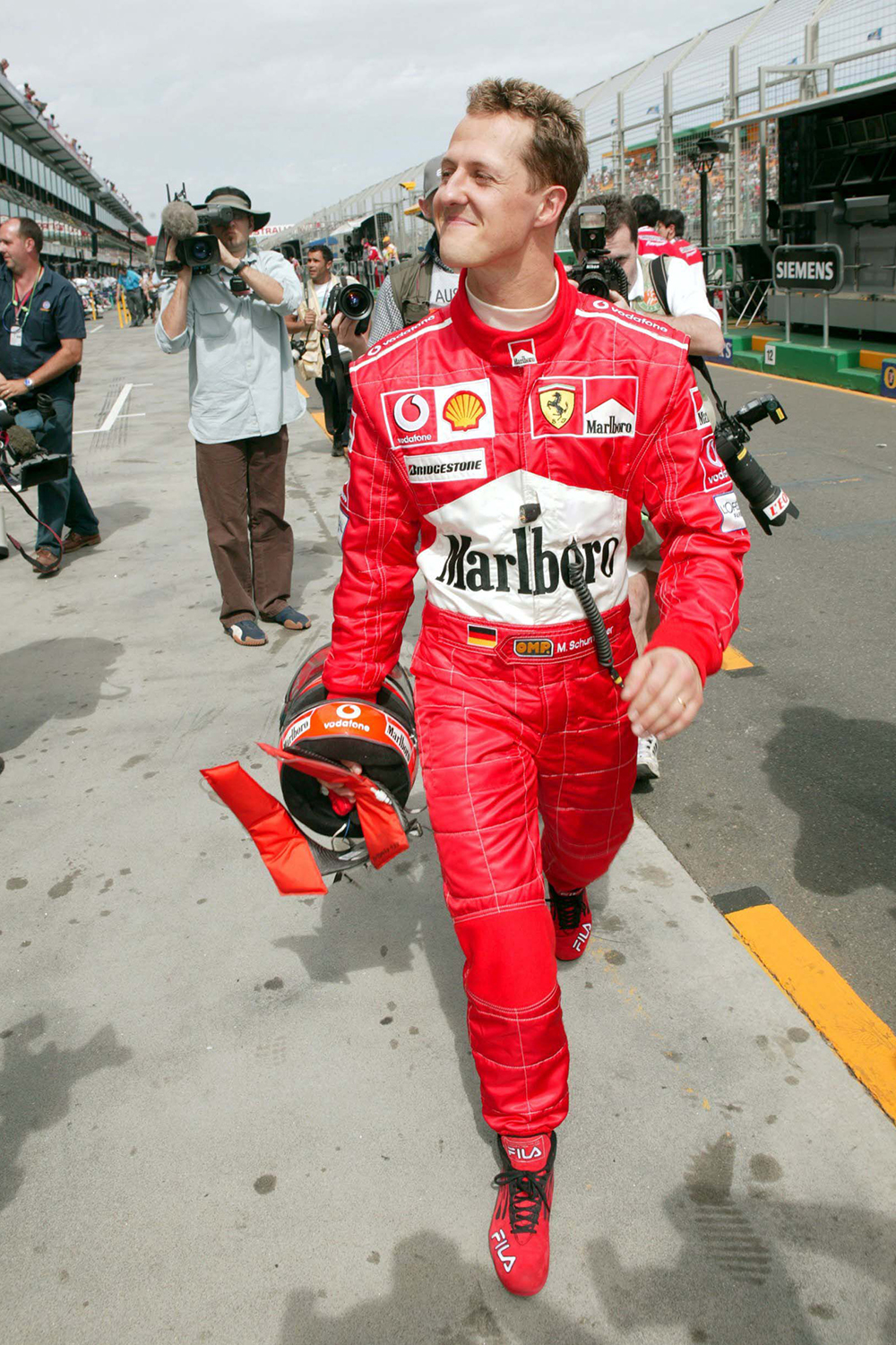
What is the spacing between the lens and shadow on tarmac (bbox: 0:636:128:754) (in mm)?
4625

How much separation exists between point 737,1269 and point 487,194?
210cm

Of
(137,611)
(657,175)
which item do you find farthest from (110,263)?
(137,611)

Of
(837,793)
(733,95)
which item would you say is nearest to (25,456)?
(837,793)

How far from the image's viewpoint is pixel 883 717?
400 centimetres

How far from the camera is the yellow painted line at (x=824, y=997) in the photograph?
7.75ft

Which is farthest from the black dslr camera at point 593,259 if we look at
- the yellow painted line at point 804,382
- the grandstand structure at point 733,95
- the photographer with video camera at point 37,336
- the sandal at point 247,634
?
the grandstand structure at point 733,95

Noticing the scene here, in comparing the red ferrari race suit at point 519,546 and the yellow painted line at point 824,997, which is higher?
the red ferrari race suit at point 519,546

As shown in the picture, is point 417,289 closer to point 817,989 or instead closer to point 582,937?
point 582,937

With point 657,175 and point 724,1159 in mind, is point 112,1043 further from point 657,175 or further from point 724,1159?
point 657,175

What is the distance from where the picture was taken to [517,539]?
2025mm

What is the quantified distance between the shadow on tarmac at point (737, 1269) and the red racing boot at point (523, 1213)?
0.40 ft

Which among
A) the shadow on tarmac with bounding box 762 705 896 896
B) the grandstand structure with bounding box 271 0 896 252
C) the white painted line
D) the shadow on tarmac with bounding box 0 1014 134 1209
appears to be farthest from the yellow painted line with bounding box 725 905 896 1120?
the grandstand structure with bounding box 271 0 896 252

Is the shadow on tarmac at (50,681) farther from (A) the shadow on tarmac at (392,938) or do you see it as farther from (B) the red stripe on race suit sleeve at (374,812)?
(B) the red stripe on race suit sleeve at (374,812)

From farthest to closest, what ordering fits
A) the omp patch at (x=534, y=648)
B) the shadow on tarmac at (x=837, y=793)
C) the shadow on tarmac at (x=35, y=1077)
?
the shadow on tarmac at (x=837, y=793) → the shadow on tarmac at (x=35, y=1077) → the omp patch at (x=534, y=648)
